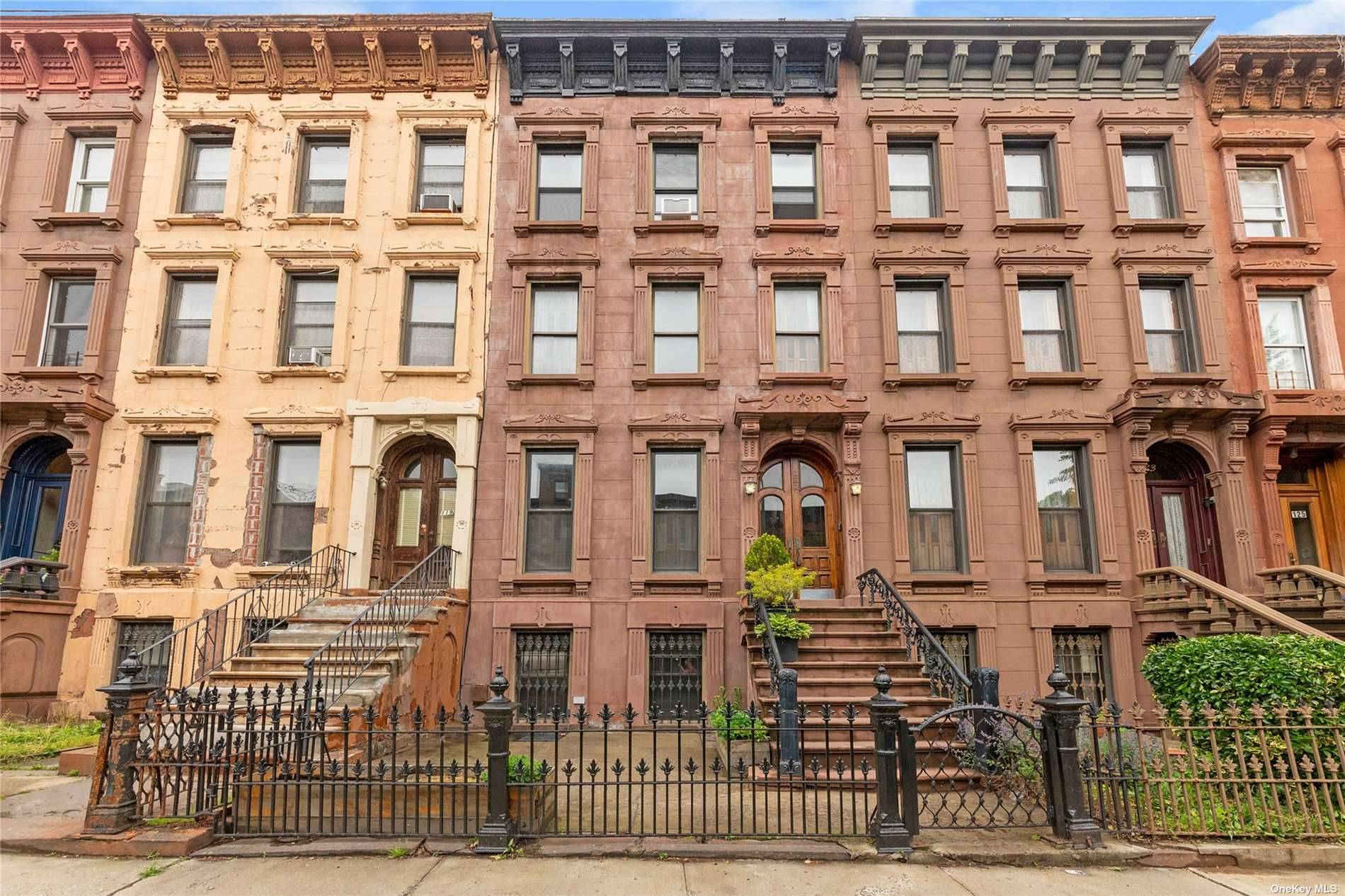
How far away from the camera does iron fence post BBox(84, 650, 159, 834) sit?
6.24 m

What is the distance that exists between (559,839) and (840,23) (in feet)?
48.1

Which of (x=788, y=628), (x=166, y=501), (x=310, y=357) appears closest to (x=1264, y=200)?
(x=788, y=628)

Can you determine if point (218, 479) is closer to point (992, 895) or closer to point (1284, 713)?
point (992, 895)

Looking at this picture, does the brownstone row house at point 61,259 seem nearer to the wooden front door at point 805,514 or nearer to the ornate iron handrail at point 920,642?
the wooden front door at point 805,514

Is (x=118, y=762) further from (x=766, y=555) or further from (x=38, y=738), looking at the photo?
(x=766, y=555)

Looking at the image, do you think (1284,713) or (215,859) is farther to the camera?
(1284,713)

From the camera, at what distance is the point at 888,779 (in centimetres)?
621

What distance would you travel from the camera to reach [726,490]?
43.2 feet

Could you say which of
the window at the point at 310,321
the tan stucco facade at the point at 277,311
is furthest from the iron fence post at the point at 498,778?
the window at the point at 310,321

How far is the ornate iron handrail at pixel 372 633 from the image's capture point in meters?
9.01

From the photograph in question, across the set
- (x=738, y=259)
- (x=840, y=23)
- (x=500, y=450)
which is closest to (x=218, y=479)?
(x=500, y=450)

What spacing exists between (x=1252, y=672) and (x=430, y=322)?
1320 centimetres

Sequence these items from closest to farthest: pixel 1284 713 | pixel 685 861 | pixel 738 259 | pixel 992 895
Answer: pixel 992 895
pixel 685 861
pixel 1284 713
pixel 738 259

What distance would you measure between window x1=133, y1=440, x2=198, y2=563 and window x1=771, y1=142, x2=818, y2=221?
11949mm
